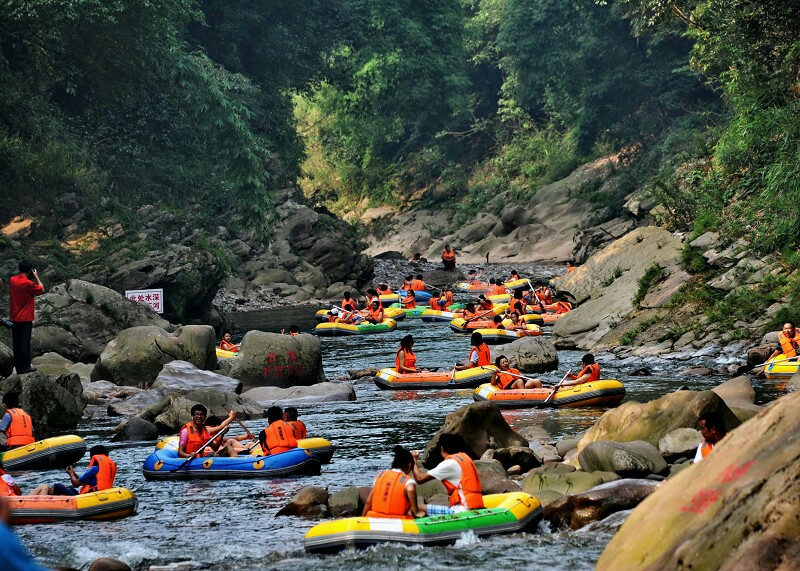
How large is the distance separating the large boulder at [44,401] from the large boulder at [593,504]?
9729mm

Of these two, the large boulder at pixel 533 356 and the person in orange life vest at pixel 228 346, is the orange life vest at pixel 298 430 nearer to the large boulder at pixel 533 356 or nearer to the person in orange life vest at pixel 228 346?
the large boulder at pixel 533 356

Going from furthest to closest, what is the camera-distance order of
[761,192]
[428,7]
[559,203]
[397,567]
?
1. [428,7]
2. [559,203]
3. [761,192]
4. [397,567]

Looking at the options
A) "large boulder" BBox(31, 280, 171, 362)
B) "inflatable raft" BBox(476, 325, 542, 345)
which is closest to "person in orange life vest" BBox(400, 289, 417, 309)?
"inflatable raft" BBox(476, 325, 542, 345)

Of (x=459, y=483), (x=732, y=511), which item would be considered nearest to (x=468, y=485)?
(x=459, y=483)

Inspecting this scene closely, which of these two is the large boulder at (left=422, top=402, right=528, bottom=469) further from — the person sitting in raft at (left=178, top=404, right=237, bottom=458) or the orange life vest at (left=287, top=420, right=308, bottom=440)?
the person sitting in raft at (left=178, top=404, right=237, bottom=458)

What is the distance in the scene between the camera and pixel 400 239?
63656mm

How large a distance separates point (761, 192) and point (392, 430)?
1301 cm

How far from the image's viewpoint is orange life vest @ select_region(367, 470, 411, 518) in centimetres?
1025

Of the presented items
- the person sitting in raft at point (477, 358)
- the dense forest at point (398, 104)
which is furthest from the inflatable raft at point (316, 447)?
the dense forest at point (398, 104)

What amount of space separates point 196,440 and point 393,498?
498 cm

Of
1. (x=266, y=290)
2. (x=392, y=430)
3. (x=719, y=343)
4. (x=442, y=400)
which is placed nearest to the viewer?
(x=392, y=430)

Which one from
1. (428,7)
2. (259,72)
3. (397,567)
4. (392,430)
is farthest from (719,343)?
(428,7)

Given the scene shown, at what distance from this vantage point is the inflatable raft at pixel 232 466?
14094 mm

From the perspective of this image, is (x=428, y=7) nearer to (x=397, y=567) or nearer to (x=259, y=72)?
(x=259, y=72)
